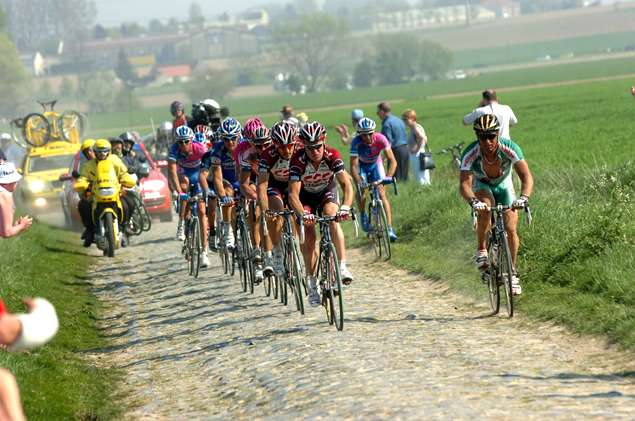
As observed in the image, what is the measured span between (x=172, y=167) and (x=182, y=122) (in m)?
5.66

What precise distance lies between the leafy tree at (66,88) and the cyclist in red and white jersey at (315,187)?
417ft

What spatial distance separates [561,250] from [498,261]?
6.41ft

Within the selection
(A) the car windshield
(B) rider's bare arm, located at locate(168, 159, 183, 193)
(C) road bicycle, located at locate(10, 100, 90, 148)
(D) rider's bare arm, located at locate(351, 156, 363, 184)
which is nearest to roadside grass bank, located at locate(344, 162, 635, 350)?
(D) rider's bare arm, located at locate(351, 156, 363, 184)

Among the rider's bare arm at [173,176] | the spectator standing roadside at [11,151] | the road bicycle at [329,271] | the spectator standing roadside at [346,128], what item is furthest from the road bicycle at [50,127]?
the road bicycle at [329,271]

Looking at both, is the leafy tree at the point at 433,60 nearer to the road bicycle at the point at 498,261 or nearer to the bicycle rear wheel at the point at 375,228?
the bicycle rear wheel at the point at 375,228

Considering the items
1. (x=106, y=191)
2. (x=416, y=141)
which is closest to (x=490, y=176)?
(x=106, y=191)

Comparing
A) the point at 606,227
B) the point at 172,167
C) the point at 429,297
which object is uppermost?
the point at 172,167

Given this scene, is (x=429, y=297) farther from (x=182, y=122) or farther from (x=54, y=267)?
(x=182, y=122)

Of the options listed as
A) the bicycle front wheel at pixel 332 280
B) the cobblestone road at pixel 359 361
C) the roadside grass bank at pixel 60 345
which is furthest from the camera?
the bicycle front wheel at pixel 332 280

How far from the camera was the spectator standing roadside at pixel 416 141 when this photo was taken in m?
18.1

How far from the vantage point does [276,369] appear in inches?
309

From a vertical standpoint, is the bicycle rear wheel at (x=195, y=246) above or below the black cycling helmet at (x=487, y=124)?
below

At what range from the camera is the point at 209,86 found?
127500mm

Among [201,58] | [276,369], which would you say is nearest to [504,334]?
[276,369]
